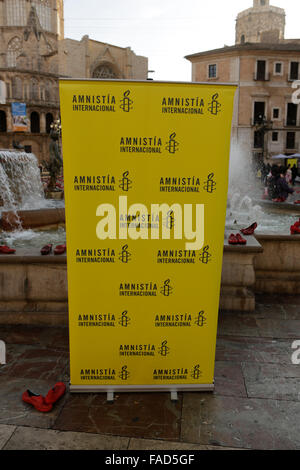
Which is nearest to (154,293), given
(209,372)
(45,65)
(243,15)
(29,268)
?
(209,372)

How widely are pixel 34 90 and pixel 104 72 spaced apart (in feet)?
40.2

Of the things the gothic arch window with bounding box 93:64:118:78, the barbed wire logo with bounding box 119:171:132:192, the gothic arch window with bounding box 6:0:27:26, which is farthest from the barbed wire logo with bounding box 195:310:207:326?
the gothic arch window with bounding box 6:0:27:26

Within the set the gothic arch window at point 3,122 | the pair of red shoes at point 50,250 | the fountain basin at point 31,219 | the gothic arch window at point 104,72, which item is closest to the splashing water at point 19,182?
the fountain basin at point 31,219

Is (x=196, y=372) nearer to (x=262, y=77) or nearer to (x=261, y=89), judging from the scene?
(x=261, y=89)

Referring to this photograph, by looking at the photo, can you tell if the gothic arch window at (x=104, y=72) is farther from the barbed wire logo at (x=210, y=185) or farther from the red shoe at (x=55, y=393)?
the red shoe at (x=55, y=393)

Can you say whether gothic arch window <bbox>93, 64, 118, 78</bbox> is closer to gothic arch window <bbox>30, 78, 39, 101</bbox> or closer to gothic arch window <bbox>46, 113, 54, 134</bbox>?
gothic arch window <bbox>30, 78, 39, 101</bbox>

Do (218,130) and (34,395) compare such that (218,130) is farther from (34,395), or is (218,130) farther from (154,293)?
(34,395)

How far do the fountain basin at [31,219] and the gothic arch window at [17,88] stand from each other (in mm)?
43498

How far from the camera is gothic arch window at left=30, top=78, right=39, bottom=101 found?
157 ft

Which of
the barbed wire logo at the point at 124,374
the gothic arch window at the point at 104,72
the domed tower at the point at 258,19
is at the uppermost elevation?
the domed tower at the point at 258,19

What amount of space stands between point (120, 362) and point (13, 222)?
5.00 m

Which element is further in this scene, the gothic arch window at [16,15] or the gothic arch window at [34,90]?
the gothic arch window at [16,15]

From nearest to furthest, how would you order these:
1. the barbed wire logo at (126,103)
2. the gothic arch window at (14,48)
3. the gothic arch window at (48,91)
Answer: the barbed wire logo at (126,103)
the gothic arch window at (48,91)
the gothic arch window at (14,48)

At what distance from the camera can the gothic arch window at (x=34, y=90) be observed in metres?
48.0
